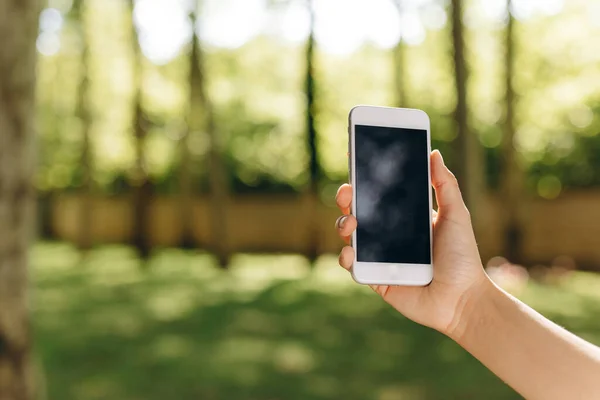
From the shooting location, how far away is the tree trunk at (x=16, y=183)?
15.7 feet

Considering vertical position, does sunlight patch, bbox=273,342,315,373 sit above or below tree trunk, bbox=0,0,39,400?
below

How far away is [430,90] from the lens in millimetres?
25938

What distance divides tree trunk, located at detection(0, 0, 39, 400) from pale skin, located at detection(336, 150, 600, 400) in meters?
3.07

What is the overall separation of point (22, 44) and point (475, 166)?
386 inches

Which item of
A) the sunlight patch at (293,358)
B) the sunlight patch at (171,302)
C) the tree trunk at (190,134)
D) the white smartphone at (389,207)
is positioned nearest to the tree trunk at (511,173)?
the tree trunk at (190,134)

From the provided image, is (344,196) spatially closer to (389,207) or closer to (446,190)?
(389,207)

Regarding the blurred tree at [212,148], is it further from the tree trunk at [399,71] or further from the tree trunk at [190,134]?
the tree trunk at [399,71]

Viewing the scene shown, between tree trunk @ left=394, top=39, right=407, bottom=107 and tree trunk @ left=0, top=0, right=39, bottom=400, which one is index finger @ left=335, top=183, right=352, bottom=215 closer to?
tree trunk @ left=0, top=0, right=39, bottom=400

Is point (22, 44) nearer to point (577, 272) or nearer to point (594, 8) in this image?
point (577, 272)

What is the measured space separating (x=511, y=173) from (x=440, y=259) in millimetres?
16331

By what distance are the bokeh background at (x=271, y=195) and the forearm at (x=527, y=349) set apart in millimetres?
3526

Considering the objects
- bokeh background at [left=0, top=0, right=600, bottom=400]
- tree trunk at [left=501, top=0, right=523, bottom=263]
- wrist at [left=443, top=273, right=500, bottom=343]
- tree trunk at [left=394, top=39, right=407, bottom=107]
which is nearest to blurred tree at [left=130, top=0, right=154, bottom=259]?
bokeh background at [left=0, top=0, right=600, bottom=400]

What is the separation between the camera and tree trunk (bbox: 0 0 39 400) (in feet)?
15.7

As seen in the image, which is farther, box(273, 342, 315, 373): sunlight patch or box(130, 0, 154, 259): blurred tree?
box(130, 0, 154, 259): blurred tree
